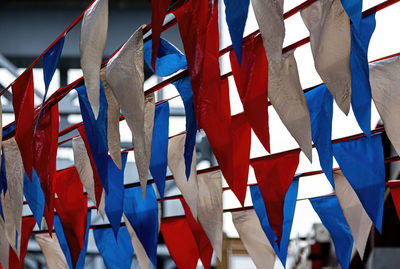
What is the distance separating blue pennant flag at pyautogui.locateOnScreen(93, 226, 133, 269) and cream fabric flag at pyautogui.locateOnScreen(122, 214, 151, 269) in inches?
6.5

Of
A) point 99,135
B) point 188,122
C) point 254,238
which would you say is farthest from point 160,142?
point 254,238

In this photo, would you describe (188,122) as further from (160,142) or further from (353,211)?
(353,211)

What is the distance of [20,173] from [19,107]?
1.32 ft

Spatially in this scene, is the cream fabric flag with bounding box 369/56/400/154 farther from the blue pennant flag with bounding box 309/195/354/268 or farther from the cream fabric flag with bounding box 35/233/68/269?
the cream fabric flag with bounding box 35/233/68/269

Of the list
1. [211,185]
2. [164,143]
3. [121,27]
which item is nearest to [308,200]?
[211,185]

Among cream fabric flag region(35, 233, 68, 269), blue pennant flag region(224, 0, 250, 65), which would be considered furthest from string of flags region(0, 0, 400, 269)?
cream fabric flag region(35, 233, 68, 269)

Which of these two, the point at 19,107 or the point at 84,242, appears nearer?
the point at 19,107

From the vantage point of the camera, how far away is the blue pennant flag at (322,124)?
2.75m

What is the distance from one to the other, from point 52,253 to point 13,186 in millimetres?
1453

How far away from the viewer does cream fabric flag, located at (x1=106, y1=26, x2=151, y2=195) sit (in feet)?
8.76

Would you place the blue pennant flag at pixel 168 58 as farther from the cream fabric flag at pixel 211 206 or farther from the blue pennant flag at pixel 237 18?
the cream fabric flag at pixel 211 206

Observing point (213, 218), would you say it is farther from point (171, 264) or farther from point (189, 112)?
point (171, 264)

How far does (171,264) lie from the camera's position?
40.8 ft

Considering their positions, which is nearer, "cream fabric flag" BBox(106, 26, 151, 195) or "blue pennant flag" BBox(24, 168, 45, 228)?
"cream fabric flag" BBox(106, 26, 151, 195)
